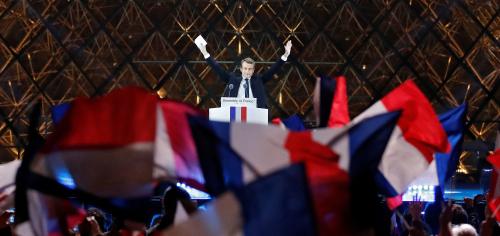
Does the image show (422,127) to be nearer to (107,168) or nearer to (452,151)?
(452,151)

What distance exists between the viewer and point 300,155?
12.2ft

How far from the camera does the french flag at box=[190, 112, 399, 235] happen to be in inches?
141

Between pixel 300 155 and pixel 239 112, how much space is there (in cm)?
407

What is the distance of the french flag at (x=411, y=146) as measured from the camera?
470 cm

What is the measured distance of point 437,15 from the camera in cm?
1744

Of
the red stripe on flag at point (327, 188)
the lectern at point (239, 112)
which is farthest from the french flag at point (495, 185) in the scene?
the lectern at point (239, 112)

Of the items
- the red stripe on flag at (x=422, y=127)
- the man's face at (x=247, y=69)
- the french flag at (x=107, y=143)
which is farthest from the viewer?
the man's face at (x=247, y=69)

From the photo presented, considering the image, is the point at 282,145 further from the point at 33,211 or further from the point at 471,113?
the point at 471,113

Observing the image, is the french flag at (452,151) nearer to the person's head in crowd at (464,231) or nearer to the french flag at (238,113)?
the person's head in crowd at (464,231)

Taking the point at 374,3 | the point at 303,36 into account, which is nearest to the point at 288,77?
the point at 303,36

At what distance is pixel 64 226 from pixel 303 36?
14.0m

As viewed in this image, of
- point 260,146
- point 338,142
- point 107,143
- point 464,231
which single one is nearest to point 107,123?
point 107,143

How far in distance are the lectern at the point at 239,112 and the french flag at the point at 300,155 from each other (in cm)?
381

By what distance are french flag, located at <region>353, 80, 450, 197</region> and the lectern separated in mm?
2979
